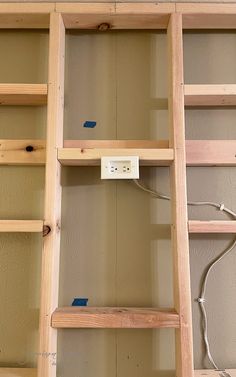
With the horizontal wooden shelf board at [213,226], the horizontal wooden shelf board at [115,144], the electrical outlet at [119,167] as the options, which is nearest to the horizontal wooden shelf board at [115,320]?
the horizontal wooden shelf board at [213,226]

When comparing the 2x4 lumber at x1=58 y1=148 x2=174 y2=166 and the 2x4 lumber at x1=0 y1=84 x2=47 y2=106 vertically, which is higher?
the 2x4 lumber at x1=0 y1=84 x2=47 y2=106

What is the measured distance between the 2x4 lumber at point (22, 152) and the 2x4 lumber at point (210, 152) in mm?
485

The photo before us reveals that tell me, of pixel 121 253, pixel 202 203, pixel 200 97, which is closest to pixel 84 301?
pixel 121 253

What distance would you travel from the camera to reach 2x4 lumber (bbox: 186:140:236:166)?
1092 mm

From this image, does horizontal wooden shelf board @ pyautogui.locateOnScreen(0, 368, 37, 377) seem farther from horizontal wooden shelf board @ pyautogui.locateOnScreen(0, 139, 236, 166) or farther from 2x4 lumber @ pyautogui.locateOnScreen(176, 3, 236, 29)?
2x4 lumber @ pyautogui.locateOnScreen(176, 3, 236, 29)

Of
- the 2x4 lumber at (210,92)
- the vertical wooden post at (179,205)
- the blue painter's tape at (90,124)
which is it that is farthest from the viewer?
the blue painter's tape at (90,124)

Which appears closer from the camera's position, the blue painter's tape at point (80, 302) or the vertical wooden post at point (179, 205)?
the vertical wooden post at point (179, 205)

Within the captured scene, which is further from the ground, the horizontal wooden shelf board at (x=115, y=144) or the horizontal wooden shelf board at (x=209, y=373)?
the horizontal wooden shelf board at (x=115, y=144)

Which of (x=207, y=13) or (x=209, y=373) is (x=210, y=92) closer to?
(x=207, y=13)

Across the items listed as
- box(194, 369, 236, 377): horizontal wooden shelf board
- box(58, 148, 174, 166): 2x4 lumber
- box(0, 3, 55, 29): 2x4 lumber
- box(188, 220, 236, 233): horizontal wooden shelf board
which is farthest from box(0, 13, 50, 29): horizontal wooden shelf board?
box(194, 369, 236, 377): horizontal wooden shelf board

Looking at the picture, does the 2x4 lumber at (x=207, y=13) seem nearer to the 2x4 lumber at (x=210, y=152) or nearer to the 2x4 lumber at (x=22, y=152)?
the 2x4 lumber at (x=210, y=152)

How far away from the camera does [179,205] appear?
39.3 inches

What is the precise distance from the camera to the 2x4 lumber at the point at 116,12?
43.6 inches

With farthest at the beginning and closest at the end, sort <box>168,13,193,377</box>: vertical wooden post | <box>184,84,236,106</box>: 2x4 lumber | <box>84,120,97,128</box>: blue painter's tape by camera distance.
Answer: <box>84,120,97,128</box>: blue painter's tape
<box>184,84,236,106</box>: 2x4 lumber
<box>168,13,193,377</box>: vertical wooden post
